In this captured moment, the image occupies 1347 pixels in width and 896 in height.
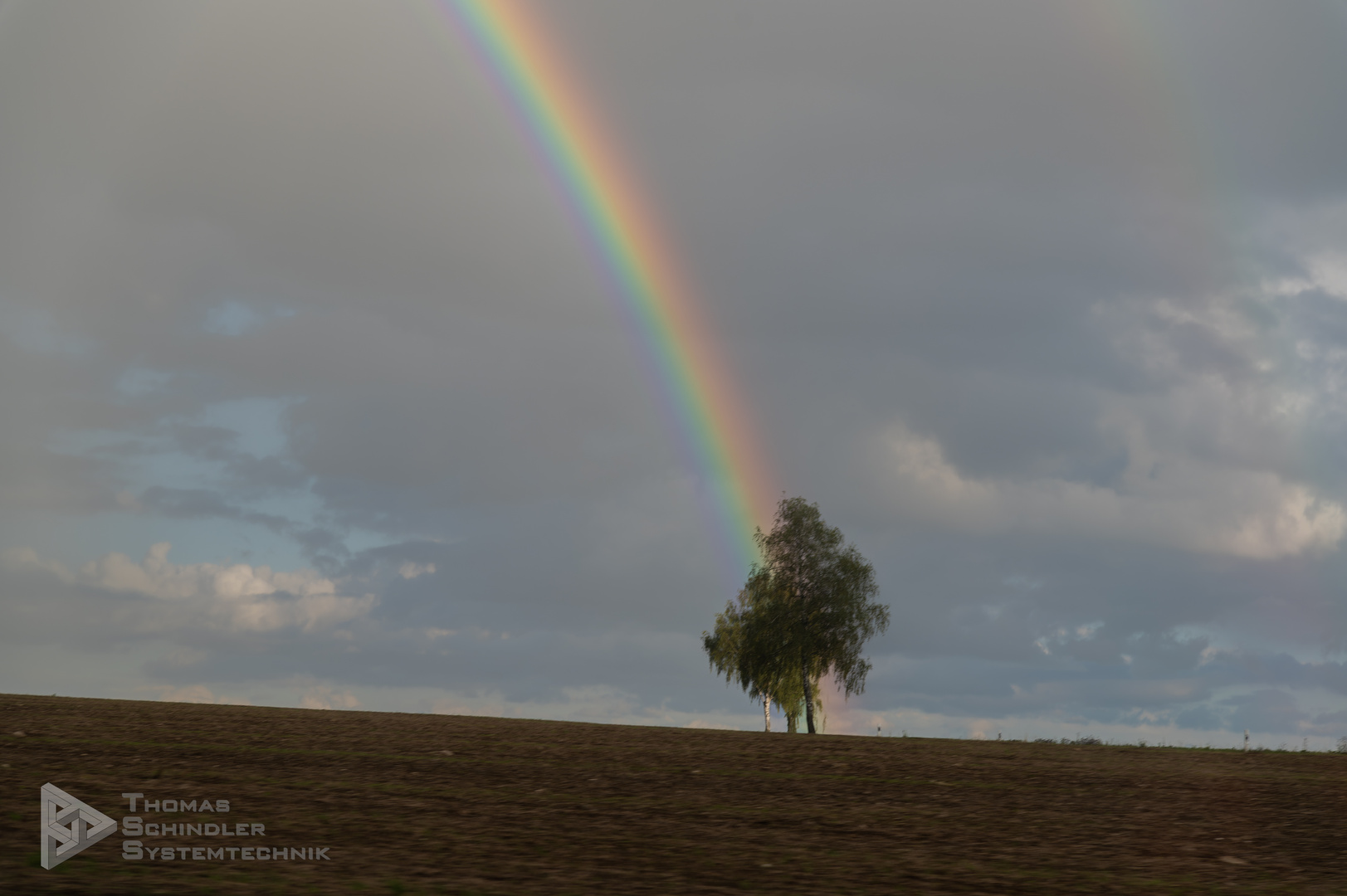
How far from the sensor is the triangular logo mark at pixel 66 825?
11609 mm

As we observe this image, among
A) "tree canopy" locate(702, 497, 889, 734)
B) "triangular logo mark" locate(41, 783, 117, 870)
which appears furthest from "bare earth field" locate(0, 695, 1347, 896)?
"tree canopy" locate(702, 497, 889, 734)

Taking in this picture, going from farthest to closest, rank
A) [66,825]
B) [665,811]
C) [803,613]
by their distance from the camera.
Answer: [803,613], [665,811], [66,825]

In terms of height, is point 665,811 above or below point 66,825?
below

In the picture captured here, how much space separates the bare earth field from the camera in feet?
37.2

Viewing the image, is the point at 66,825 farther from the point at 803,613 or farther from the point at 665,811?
the point at 803,613

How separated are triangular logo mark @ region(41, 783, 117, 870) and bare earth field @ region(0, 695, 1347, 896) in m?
0.19

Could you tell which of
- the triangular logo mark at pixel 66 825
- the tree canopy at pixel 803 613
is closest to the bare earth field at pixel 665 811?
the triangular logo mark at pixel 66 825

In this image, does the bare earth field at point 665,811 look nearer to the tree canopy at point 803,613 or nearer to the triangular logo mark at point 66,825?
the triangular logo mark at point 66,825

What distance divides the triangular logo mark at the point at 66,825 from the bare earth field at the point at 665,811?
0.19 m

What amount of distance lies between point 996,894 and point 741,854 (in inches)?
124

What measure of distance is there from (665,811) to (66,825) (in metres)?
7.79

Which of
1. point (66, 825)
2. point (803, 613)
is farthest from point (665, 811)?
point (803, 613)

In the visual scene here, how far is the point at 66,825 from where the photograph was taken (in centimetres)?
1277

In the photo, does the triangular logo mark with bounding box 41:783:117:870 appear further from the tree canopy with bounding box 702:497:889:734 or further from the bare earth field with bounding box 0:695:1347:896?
the tree canopy with bounding box 702:497:889:734
